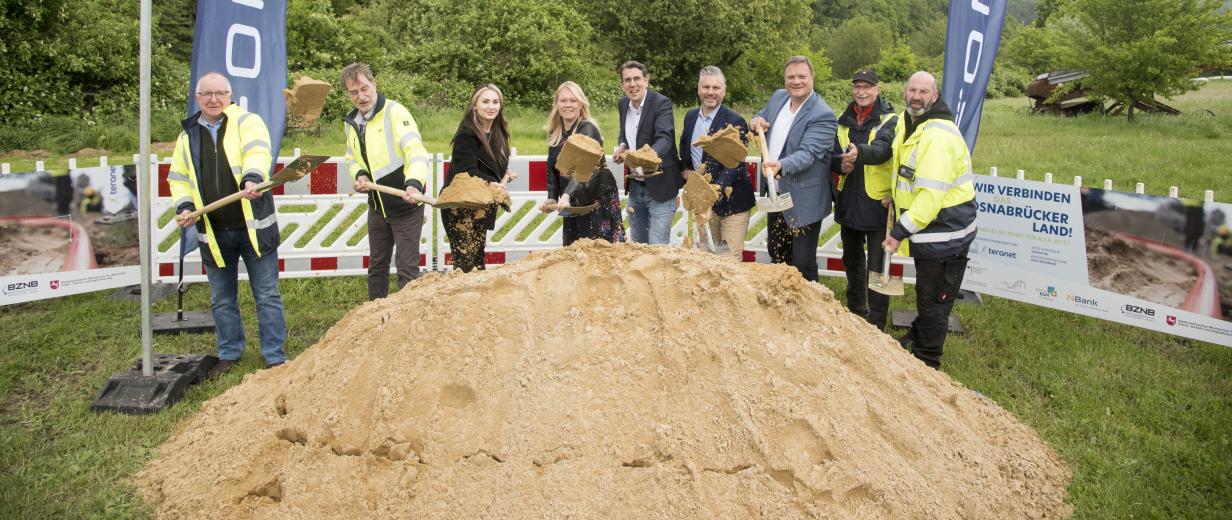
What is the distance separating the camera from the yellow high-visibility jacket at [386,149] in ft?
17.7

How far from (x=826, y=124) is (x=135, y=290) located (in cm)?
548

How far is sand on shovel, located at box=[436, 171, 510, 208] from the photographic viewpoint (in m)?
5.17

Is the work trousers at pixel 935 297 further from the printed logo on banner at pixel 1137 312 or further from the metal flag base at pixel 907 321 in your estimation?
the printed logo on banner at pixel 1137 312

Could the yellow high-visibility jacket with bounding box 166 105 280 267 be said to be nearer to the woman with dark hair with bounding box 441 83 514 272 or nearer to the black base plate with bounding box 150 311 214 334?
the woman with dark hair with bounding box 441 83 514 272

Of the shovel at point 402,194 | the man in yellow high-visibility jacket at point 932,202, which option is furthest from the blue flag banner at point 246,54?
the man in yellow high-visibility jacket at point 932,202

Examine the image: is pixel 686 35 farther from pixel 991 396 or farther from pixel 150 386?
pixel 150 386

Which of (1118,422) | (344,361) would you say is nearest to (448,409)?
(344,361)

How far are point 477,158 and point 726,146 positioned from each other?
1.60 metres

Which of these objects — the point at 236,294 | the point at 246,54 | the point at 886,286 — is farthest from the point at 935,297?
the point at 246,54

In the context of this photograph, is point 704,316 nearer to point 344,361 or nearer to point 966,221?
point 344,361

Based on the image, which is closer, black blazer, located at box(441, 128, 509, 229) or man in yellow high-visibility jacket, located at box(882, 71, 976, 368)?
man in yellow high-visibility jacket, located at box(882, 71, 976, 368)

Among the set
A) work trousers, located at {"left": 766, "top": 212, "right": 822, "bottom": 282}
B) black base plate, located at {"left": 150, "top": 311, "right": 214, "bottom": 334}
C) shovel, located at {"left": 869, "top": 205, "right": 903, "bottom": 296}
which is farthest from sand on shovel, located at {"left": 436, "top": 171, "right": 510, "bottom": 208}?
shovel, located at {"left": 869, "top": 205, "right": 903, "bottom": 296}

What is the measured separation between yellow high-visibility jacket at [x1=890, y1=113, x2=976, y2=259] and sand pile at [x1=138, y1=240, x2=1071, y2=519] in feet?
3.54

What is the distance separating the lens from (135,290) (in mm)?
6852
